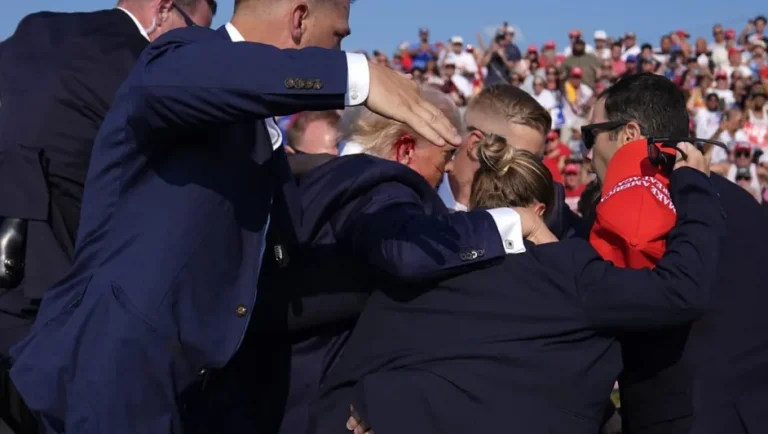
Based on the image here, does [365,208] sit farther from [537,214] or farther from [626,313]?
[626,313]

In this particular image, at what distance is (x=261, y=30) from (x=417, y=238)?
2.13ft

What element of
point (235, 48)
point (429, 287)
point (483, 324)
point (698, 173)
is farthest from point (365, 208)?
point (698, 173)

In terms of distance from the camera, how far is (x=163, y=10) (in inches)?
157

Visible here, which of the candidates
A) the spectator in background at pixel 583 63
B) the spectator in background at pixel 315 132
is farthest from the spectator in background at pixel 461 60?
the spectator in background at pixel 315 132

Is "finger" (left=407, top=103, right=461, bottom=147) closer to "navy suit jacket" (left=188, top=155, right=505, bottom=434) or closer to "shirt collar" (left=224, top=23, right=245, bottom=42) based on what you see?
"navy suit jacket" (left=188, top=155, right=505, bottom=434)

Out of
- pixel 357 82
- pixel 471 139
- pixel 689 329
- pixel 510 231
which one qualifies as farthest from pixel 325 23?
pixel 471 139

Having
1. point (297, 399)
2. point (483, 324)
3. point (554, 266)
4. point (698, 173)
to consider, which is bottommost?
point (297, 399)

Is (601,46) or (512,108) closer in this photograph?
(512,108)

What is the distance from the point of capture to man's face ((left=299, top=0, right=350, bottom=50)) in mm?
2547

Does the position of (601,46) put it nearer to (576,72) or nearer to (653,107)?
(576,72)

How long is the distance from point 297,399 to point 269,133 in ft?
2.49

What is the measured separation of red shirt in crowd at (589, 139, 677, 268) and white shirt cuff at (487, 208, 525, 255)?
30cm

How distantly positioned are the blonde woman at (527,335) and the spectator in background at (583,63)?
623 inches

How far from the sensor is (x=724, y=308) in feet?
8.92
